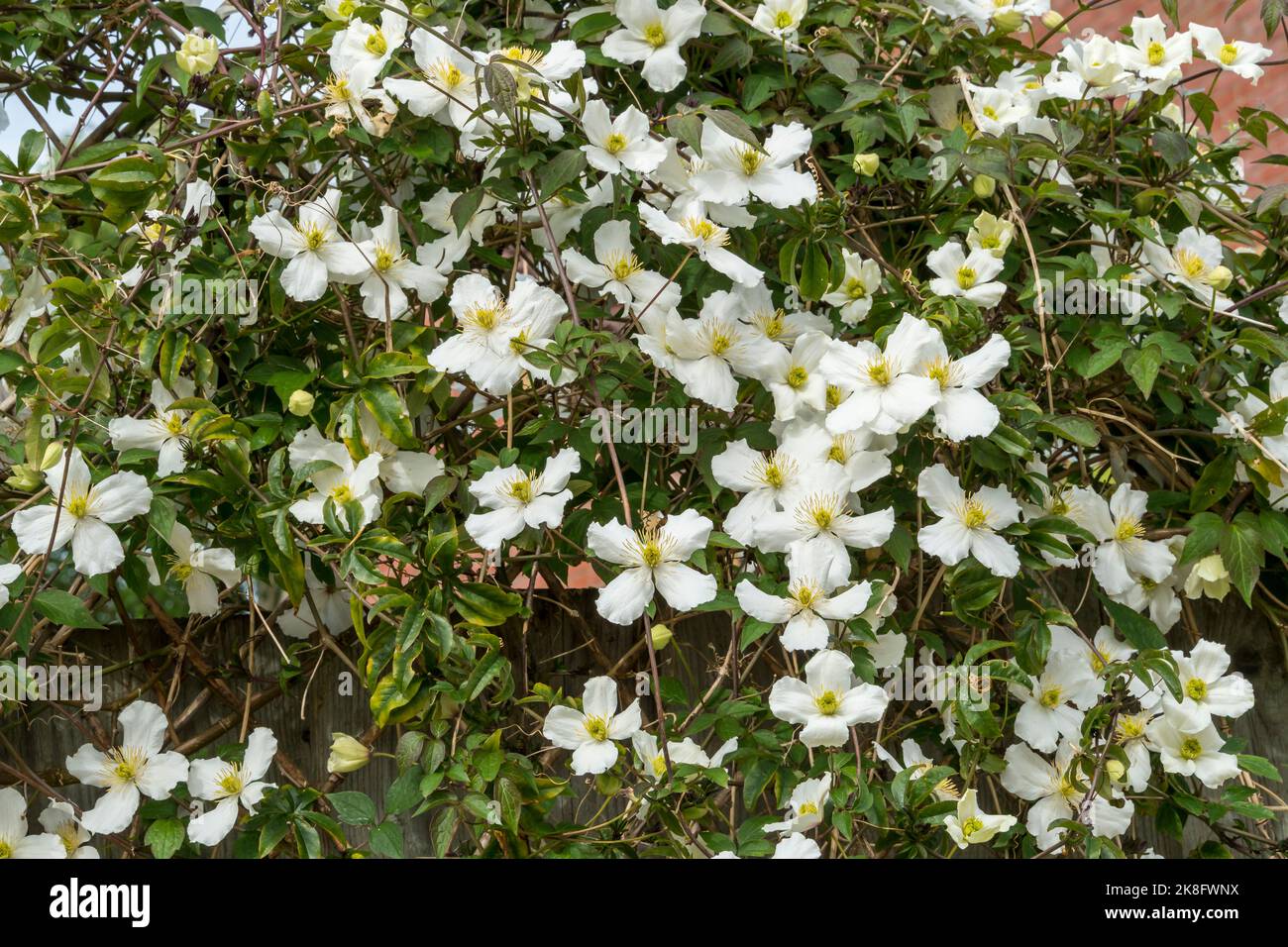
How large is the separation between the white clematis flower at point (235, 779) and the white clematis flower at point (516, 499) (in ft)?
1.17

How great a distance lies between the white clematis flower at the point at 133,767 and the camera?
4.72 ft

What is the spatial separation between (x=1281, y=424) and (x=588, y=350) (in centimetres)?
87

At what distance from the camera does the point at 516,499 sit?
136cm

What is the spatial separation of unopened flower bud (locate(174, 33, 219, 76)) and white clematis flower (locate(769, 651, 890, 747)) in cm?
104

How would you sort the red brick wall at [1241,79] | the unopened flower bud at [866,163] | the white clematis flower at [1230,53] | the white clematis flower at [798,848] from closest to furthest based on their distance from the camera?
the white clematis flower at [798,848], the unopened flower bud at [866,163], the white clematis flower at [1230,53], the red brick wall at [1241,79]

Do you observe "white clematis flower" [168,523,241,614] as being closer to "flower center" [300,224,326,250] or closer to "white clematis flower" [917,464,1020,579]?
"flower center" [300,224,326,250]

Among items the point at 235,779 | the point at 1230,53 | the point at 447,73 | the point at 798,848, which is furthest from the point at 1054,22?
the point at 235,779

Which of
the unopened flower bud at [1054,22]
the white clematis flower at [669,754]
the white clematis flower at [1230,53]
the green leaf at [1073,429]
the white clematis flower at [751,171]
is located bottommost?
the white clematis flower at [669,754]

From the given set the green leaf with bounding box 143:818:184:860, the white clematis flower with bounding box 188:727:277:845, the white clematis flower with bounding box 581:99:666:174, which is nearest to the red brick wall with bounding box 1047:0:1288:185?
the white clematis flower with bounding box 581:99:666:174

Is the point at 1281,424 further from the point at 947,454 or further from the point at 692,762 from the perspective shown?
the point at 692,762

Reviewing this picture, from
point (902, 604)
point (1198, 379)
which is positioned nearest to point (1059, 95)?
point (1198, 379)

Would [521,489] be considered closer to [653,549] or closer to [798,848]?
[653,549]

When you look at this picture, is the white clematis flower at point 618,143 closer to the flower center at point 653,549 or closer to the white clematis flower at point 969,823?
the flower center at point 653,549

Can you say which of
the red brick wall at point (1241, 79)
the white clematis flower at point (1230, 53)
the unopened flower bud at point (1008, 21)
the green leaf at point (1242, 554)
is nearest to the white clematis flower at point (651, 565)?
the green leaf at point (1242, 554)
